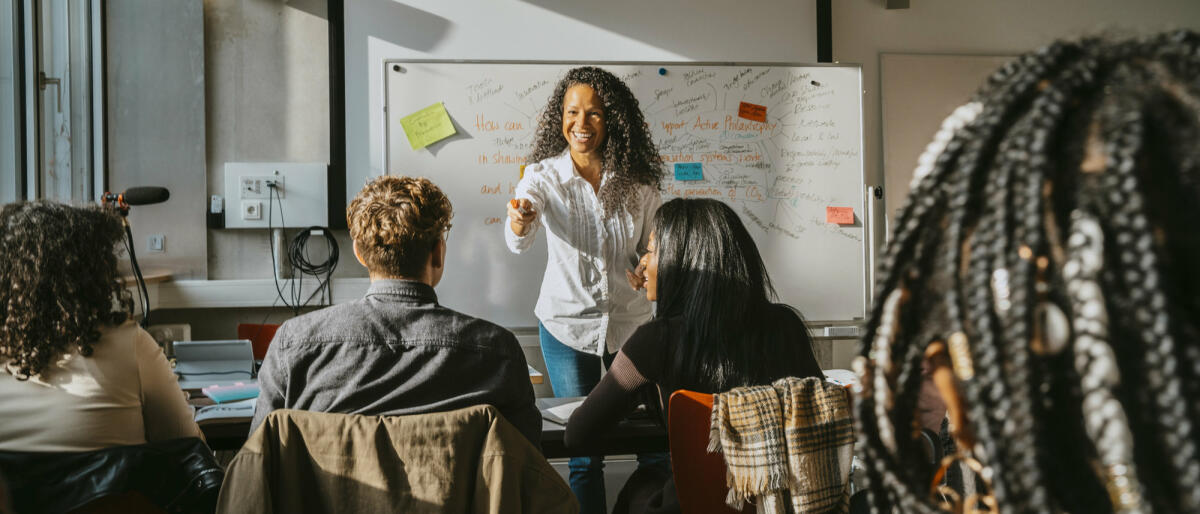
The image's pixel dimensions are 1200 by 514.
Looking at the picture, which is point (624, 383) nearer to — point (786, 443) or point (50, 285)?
point (786, 443)

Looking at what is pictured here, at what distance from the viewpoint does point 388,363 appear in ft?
4.42

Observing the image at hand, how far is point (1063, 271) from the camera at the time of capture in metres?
0.39

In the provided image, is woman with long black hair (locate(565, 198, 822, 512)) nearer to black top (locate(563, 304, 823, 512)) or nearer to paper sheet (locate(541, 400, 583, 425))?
black top (locate(563, 304, 823, 512))

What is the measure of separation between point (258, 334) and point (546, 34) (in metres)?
1.77

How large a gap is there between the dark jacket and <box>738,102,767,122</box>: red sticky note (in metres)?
2.68

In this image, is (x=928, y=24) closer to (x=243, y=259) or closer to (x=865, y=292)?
(x=865, y=292)

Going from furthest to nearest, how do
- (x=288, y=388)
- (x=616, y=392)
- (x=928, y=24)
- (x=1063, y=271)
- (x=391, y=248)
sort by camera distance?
(x=928, y=24), (x=616, y=392), (x=391, y=248), (x=288, y=388), (x=1063, y=271)

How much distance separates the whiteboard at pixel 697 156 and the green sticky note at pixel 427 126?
3cm

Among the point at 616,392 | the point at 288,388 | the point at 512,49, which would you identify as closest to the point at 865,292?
the point at 512,49

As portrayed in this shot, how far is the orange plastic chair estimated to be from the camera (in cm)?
324

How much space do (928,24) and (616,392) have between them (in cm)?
319

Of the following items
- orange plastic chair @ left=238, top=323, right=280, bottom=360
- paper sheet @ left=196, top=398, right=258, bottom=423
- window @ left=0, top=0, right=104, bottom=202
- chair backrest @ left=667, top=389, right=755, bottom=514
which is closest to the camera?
chair backrest @ left=667, top=389, right=755, bottom=514

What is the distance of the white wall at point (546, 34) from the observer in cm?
351

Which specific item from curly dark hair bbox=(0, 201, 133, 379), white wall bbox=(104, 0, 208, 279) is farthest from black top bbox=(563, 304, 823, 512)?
white wall bbox=(104, 0, 208, 279)
